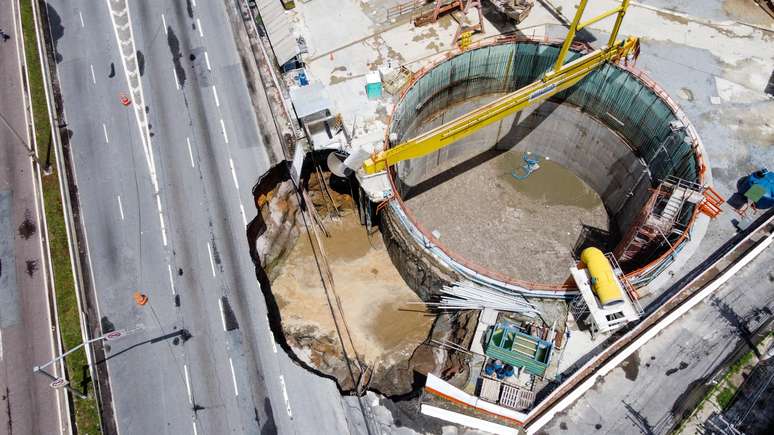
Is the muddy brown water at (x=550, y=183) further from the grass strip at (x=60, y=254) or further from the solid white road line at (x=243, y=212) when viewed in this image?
the grass strip at (x=60, y=254)

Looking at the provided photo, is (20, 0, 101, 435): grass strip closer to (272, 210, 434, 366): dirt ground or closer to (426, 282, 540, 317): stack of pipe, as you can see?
(272, 210, 434, 366): dirt ground

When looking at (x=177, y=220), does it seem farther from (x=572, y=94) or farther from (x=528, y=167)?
(x=572, y=94)

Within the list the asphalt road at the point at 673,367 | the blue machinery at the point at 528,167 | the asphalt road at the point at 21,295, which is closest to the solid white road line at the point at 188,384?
the asphalt road at the point at 21,295

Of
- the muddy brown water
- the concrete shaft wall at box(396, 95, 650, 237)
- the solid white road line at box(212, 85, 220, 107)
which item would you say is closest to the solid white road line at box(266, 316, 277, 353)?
the concrete shaft wall at box(396, 95, 650, 237)

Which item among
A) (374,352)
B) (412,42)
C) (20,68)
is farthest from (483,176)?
(20,68)

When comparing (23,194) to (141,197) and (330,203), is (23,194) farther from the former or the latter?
(330,203)

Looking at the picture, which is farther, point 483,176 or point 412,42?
point 483,176

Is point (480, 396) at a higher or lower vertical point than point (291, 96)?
lower
